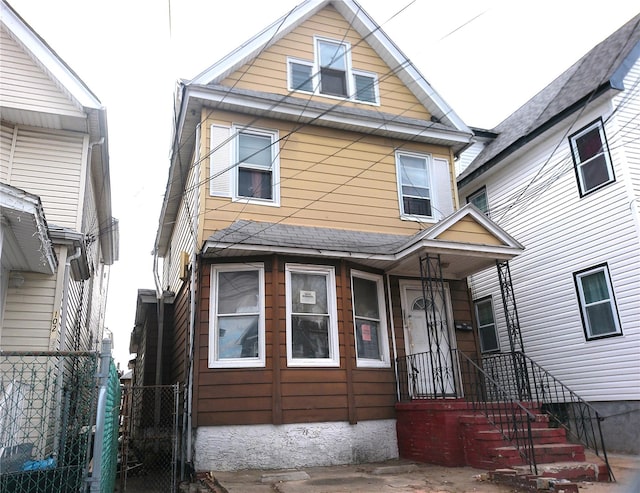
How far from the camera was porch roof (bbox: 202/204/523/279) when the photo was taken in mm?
8695

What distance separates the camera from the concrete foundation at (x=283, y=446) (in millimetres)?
7840

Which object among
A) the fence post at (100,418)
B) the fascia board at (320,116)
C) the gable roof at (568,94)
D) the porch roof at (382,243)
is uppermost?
the gable roof at (568,94)

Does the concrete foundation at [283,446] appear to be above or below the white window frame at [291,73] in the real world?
below

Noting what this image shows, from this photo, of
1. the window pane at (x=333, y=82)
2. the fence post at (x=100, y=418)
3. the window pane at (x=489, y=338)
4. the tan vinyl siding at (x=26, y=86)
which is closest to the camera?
the fence post at (x=100, y=418)

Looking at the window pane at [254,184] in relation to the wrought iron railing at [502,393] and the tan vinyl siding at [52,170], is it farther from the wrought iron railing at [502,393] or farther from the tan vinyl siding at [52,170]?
the wrought iron railing at [502,393]

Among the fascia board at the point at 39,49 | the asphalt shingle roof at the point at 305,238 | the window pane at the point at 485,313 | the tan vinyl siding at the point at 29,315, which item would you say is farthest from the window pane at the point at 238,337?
the window pane at the point at 485,313

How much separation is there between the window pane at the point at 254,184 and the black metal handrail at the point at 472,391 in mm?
3879

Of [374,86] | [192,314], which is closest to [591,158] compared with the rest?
[374,86]

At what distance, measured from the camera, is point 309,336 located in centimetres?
887

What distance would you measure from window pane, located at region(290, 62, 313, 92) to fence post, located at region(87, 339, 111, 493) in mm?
7742

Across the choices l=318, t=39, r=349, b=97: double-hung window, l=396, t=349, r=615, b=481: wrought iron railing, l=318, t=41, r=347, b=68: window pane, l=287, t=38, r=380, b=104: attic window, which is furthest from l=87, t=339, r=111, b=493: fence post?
l=318, t=41, r=347, b=68: window pane

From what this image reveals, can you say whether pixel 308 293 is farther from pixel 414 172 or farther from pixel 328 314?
pixel 414 172

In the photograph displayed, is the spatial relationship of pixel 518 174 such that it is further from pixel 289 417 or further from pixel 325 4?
pixel 289 417

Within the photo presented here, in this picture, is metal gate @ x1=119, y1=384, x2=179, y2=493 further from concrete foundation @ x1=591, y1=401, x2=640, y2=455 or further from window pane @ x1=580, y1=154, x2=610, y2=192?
window pane @ x1=580, y1=154, x2=610, y2=192
